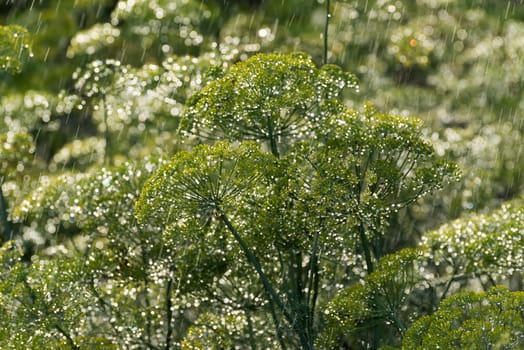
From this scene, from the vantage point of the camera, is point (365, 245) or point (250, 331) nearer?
point (365, 245)

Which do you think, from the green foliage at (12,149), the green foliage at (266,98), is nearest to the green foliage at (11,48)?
the green foliage at (12,149)

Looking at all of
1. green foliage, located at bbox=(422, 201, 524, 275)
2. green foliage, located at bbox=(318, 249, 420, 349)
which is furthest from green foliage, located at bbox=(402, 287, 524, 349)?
green foliage, located at bbox=(422, 201, 524, 275)

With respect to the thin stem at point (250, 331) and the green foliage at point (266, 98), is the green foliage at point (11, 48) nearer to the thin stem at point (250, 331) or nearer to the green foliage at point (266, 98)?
the green foliage at point (266, 98)

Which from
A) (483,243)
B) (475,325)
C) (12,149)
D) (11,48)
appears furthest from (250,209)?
(12,149)

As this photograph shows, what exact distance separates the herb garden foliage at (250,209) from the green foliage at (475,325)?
0.01m

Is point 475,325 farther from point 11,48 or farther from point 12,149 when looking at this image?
point 12,149

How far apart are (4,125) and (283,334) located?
13.6ft

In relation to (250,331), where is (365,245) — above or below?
above

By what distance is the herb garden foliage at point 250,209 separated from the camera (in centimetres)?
562

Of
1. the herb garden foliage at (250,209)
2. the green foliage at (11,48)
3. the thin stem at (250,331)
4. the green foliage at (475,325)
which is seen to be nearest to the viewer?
the green foliage at (475,325)

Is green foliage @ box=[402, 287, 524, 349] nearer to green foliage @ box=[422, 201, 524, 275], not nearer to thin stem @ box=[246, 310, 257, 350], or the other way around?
green foliage @ box=[422, 201, 524, 275]

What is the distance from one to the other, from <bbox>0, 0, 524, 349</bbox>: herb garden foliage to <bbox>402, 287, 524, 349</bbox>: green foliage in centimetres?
1

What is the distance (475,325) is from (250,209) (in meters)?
1.73

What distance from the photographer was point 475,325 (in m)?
4.95
